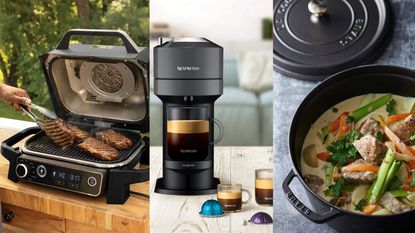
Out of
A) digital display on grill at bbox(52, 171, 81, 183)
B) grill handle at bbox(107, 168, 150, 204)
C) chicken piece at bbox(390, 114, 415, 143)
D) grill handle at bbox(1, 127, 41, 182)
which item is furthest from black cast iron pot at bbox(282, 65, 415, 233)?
grill handle at bbox(1, 127, 41, 182)

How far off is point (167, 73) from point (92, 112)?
1.28 feet

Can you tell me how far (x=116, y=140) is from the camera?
2.56m

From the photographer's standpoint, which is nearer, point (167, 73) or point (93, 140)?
point (167, 73)

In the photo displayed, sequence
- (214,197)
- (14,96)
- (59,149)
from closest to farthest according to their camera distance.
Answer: (214,197), (59,149), (14,96)

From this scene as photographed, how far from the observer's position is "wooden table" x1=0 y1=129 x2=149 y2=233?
8.31 feet

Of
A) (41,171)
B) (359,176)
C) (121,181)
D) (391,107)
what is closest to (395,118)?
(391,107)

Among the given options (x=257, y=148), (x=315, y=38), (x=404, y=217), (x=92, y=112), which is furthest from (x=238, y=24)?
(x=404, y=217)

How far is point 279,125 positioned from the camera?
2.54 meters

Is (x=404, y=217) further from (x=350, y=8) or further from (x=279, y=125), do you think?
(x=350, y=8)

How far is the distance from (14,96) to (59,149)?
35cm

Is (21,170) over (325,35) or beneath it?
beneath

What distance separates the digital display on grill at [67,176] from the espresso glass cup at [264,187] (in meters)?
0.68

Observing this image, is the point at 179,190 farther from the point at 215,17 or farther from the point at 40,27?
the point at 40,27

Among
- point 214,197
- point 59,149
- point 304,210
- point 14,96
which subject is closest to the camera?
point 304,210
